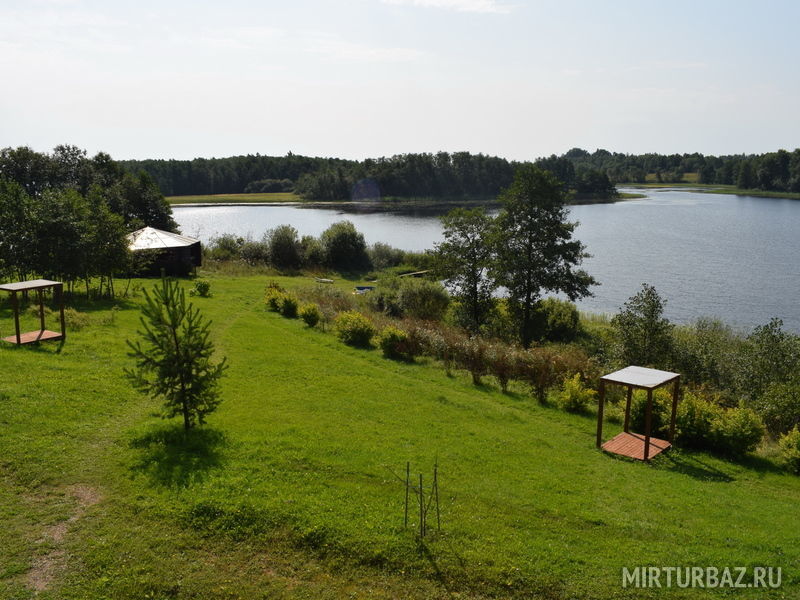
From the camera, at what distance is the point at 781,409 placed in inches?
699

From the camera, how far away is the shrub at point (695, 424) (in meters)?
14.8

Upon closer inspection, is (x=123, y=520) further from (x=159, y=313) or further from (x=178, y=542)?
(x=159, y=313)

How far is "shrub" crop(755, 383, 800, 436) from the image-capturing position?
17.6 metres

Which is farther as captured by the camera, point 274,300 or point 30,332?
point 274,300

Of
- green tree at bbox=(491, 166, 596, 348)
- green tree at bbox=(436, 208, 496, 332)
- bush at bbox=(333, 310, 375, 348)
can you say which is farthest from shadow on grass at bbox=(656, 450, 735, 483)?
green tree at bbox=(436, 208, 496, 332)

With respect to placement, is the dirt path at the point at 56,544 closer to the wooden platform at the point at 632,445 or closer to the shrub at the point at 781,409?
the wooden platform at the point at 632,445

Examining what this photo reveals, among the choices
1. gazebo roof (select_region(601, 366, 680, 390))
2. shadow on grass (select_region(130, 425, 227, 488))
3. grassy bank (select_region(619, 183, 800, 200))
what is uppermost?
grassy bank (select_region(619, 183, 800, 200))

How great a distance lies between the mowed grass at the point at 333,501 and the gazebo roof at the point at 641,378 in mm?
1793

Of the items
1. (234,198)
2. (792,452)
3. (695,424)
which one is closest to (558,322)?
(695,424)

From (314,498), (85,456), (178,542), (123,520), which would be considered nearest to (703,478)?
(314,498)

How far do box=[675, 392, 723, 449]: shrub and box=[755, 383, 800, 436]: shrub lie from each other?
398cm

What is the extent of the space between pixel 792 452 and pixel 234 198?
4895 inches

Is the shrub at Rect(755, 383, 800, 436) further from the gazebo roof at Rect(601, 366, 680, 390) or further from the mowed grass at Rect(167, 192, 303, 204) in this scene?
the mowed grass at Rect(167, 192, 303, 204)

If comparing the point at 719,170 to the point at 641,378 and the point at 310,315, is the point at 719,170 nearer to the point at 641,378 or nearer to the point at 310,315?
the point at 310,315
